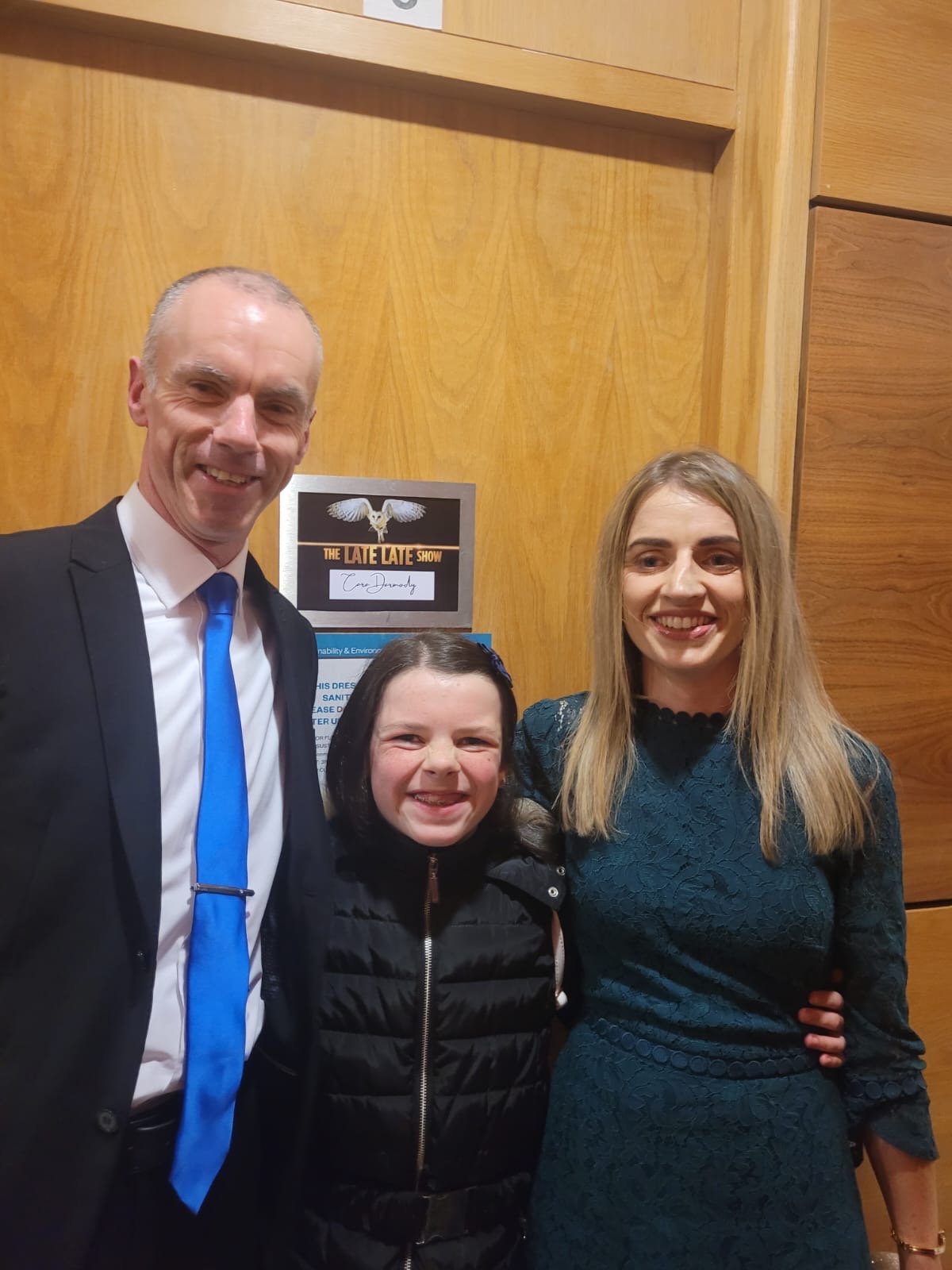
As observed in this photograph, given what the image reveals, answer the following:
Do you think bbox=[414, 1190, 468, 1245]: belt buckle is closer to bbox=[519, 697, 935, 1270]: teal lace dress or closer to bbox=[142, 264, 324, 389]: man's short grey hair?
bbox=[519, 697, 935, 1270]: teal lace dress

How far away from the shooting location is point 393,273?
1.47 meters

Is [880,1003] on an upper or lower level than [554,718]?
lower

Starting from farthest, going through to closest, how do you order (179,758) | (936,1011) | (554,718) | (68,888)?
(936,1011)
(554,718)
(179,758)
(68,888)

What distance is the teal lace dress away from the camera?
106 centimetres

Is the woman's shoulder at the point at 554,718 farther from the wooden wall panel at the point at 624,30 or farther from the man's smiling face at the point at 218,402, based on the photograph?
the wooden wall panel at the point at 624,30

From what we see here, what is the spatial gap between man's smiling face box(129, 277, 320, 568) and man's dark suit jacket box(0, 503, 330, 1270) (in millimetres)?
138

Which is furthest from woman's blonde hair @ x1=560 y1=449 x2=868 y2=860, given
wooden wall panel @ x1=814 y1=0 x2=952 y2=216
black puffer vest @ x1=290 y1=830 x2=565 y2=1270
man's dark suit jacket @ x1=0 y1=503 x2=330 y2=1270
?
wooden wall panel @ x1=814 y1=0 x2=952 y2=216

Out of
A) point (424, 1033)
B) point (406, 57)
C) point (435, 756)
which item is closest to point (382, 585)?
point (435, 756)

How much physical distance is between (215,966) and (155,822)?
183 millimetres

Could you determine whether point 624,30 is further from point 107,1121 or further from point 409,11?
point 107,1121

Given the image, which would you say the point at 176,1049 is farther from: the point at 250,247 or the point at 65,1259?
the point at 250,247

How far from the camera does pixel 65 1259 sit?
91cm

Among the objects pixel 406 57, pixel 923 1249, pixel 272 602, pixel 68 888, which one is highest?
pixel 406 57

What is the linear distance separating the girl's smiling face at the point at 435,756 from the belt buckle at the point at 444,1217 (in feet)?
1.34
